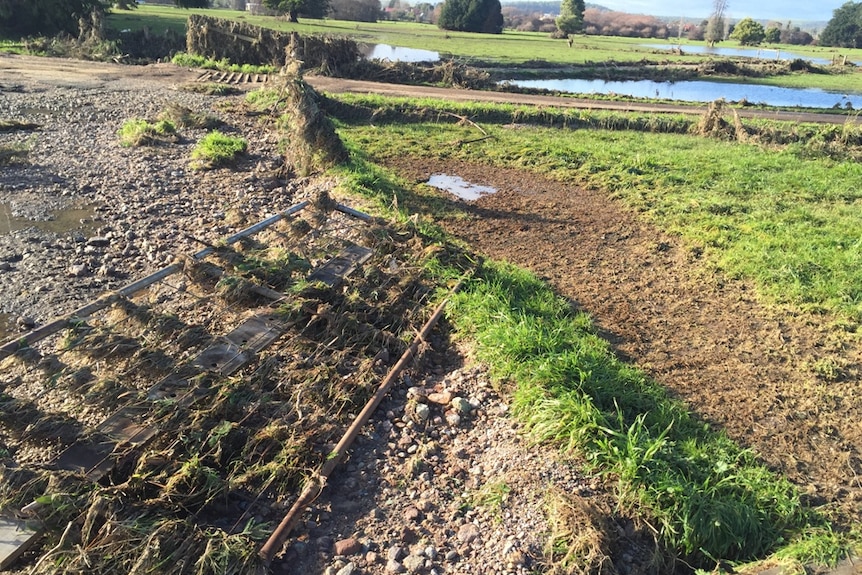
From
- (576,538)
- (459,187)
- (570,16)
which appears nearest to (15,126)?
(459,187)

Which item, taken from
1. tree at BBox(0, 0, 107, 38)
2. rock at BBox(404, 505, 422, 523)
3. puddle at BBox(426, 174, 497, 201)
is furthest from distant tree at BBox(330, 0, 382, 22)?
rock at BBox(404, 505, 422, 523)

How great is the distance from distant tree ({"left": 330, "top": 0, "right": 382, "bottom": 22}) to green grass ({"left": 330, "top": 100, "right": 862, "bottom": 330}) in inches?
2233

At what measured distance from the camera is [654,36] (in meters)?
81.4

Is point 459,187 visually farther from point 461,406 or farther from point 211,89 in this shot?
point 211,89

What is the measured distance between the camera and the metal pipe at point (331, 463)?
3312 mm

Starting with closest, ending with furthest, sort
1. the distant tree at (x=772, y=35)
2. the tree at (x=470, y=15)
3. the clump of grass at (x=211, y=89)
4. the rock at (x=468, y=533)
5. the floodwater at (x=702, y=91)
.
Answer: the rock at (x=468, y=533), the clump of grass at (x=211, y=89), the floodwater at (x=702, y=91), the tree at (x=470, y=15), the distant tree at (x=772, y=35)

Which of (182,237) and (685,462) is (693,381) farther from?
(182,237)

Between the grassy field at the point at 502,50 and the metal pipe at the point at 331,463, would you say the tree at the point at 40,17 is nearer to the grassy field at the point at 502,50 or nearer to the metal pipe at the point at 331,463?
the grassy field at the point at 502,50

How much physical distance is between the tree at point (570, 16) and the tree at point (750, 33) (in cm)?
2007

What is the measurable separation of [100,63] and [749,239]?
2417 cm

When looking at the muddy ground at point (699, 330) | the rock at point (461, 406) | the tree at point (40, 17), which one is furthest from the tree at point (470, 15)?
the rock at point (461, 406)

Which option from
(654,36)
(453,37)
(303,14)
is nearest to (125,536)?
(453,37)

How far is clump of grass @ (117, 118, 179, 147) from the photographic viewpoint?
448 inches

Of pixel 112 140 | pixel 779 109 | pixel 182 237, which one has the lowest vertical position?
pixel 182 237
